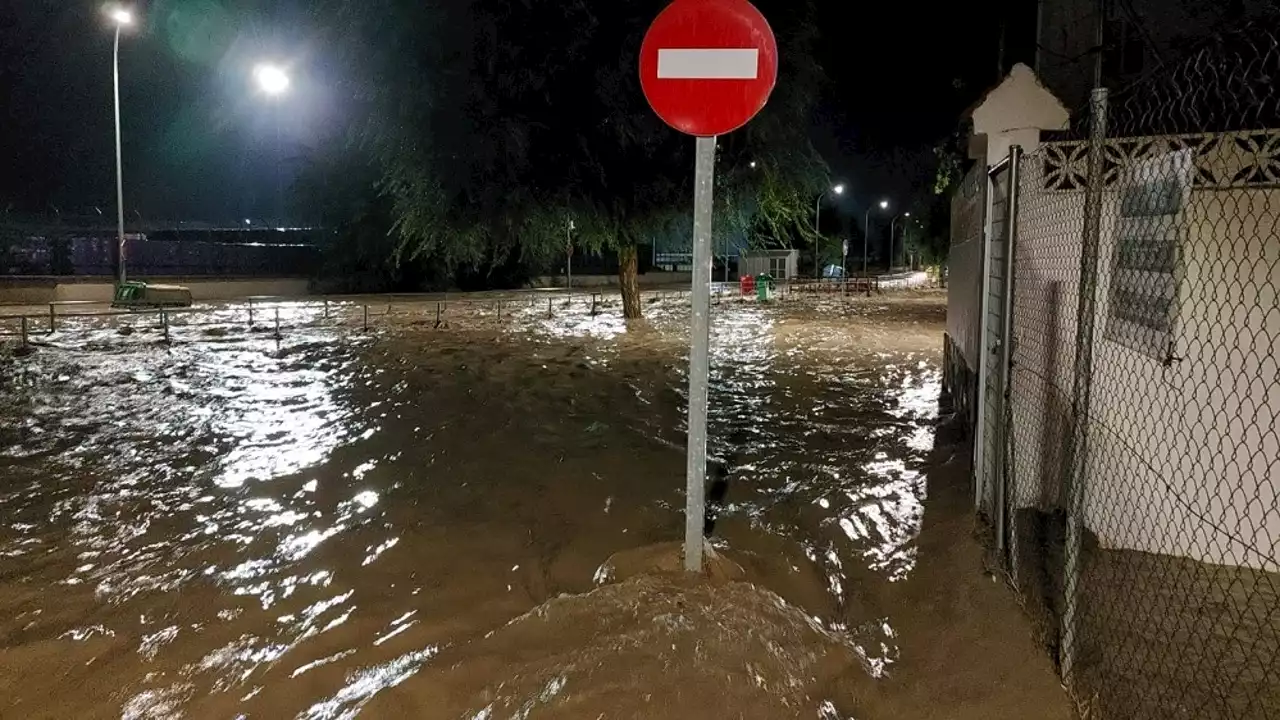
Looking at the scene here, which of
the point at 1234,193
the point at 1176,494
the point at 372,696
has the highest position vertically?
the point at 1234,193

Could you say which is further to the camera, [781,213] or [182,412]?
[781,213]

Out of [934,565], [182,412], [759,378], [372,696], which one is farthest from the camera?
[759,378]

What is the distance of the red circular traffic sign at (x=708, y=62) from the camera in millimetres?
3865

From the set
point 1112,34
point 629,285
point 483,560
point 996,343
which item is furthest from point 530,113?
point 996,343

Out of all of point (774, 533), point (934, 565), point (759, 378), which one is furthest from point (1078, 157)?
point (759, 378)

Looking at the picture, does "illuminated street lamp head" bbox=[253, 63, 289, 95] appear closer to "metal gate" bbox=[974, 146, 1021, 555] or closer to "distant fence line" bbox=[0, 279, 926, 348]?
"distant fence line" bbox=[0, 279, 926, 348]

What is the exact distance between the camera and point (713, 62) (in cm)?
387

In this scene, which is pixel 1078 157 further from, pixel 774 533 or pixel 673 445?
pixel 673 445

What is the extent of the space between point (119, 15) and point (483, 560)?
25.4 metres

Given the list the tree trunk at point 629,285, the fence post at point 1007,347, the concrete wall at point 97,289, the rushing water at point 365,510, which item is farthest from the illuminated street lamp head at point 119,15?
the fence post at point 1007,347

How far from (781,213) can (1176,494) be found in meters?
20.9

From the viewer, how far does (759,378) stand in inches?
494

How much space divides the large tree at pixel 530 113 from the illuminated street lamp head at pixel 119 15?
11.1 meters

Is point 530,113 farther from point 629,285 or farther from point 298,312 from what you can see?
point 298,312
